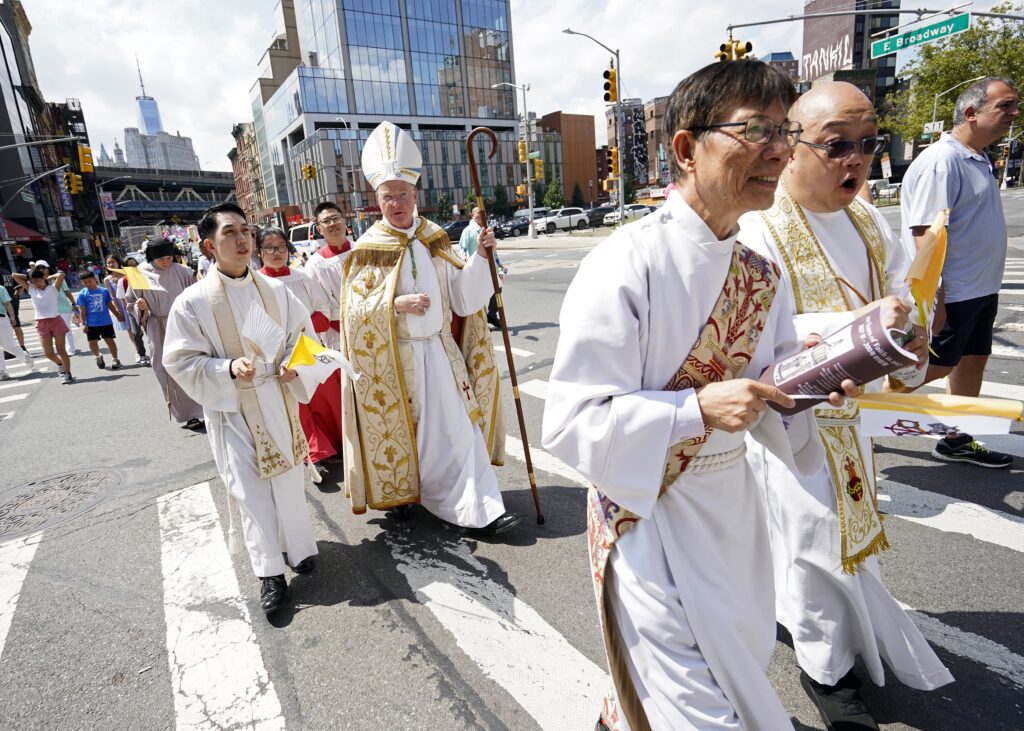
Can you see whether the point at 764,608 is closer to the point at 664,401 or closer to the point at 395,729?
the point at 664,401

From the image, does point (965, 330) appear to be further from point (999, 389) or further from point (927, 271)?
point (927, 271)

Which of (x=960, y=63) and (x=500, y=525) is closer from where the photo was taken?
(x=500, y=525)

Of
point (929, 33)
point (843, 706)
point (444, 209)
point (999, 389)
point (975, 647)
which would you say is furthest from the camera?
point (444, 209)

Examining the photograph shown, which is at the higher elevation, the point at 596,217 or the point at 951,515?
the point at 596,217

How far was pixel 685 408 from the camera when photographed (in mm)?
1377

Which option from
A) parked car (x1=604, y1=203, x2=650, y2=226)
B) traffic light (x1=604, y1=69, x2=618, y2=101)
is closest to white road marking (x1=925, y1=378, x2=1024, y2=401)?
traffic light (x1=604, y1=69, x2=618, y2=101)

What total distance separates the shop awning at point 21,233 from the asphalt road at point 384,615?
47.3m

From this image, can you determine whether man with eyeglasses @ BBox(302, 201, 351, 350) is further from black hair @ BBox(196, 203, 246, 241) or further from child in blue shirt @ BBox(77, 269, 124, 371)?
child in blue shirt @ BBox(77, 269, 124, 371)

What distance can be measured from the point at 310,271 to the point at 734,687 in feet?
14.1

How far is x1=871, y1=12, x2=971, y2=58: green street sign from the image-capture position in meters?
13.3

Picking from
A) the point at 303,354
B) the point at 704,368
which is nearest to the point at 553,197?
the point at 303,354

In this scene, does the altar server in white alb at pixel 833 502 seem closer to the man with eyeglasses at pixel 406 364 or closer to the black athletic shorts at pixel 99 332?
the man with eyeglasses at pixel 406 364

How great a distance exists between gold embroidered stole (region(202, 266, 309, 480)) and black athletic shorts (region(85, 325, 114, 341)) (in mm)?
9052

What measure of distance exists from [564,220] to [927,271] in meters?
38.6
